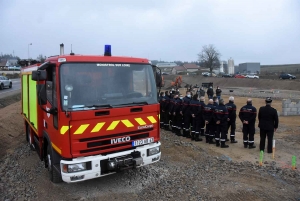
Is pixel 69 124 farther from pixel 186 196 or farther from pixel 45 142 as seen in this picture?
pixel 186 196

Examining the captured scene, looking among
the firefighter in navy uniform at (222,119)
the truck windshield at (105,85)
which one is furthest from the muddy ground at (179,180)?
the truck windshield at (105,85)

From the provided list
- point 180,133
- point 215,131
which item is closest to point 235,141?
point 215,131

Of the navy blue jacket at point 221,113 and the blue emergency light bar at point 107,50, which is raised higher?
the blue emergency light bar at point 107,50

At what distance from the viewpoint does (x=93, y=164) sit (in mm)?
4898

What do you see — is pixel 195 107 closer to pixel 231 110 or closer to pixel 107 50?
pixel 231 110

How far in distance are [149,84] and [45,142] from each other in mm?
2798

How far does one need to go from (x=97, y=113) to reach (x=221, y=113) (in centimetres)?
567

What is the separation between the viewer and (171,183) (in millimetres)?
5945

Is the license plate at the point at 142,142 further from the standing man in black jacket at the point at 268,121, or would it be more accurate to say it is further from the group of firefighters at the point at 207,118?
the standing man in black jacket at the point at 268,121

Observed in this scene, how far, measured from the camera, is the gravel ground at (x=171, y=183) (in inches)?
214

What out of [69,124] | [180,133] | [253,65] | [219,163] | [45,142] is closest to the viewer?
[69,124]

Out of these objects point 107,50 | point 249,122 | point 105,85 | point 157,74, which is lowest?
point 249,122

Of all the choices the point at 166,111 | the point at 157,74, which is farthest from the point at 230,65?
the point at 157,74

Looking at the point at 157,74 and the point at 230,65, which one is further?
the point at 230,65
